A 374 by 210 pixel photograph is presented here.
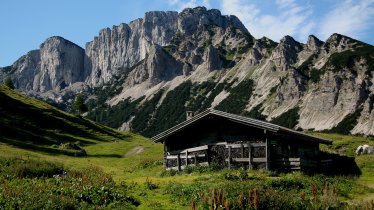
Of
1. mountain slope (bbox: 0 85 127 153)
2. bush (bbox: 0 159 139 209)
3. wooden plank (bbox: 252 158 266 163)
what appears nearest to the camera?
bush (bbox: 0 159 139 209)

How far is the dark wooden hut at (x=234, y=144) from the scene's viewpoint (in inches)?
1357

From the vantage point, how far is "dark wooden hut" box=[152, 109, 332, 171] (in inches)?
1357

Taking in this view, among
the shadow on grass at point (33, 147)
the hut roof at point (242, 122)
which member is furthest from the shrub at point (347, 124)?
the hut roof at point (242, 122)

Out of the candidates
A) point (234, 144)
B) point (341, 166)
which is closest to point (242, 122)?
point (234, 144)

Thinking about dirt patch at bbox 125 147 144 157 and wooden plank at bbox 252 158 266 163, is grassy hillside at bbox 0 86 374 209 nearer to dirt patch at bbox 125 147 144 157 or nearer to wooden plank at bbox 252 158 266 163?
wooden plank at bbox 252 158 266 163

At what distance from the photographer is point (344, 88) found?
185 metres

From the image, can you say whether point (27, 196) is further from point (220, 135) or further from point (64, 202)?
point (220, 135)

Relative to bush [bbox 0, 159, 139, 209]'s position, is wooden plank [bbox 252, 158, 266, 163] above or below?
above

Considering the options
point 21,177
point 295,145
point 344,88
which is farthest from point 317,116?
point 21,177

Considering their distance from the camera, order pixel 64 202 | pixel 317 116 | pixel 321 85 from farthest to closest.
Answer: pixel 321 85 < pixel 317 116 < pixel 64 202

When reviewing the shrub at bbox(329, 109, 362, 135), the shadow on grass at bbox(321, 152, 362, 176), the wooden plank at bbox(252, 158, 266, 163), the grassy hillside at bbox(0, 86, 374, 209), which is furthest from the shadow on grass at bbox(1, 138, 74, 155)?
the shrub at bbox(329, 109, 362, 135)

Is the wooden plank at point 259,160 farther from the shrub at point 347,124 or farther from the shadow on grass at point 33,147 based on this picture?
the shrub at point 347,124

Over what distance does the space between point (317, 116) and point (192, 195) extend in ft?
545

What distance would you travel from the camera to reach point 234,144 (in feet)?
119
